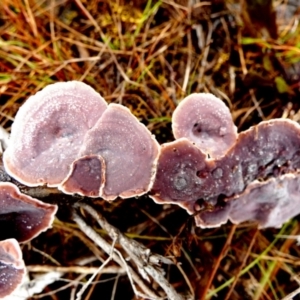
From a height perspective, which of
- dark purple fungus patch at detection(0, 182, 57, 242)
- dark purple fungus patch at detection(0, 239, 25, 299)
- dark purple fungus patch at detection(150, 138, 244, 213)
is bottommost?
dark purple fungus patch at detection(0, 239, 25, 299)

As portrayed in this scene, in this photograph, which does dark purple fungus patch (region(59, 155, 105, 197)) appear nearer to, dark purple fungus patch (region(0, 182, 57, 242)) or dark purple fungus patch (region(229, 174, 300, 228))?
dark purple fungus patch (region(0, 182, 57, 242))

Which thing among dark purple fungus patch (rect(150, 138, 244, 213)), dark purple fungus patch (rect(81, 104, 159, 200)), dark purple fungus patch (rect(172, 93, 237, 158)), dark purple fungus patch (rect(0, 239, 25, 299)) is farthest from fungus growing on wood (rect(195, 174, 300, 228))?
dark purple fungus patch (rect(0, 239, 25, 299))

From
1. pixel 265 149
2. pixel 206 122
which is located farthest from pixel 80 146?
pixel 265 149

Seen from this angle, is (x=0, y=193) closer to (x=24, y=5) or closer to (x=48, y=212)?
(x=48, y=212)

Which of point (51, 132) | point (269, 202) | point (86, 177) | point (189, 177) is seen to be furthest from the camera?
point (269, 202)

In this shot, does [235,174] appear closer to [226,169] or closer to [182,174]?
[226,169]

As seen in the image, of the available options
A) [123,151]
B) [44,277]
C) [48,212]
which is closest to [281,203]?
[123,151]
